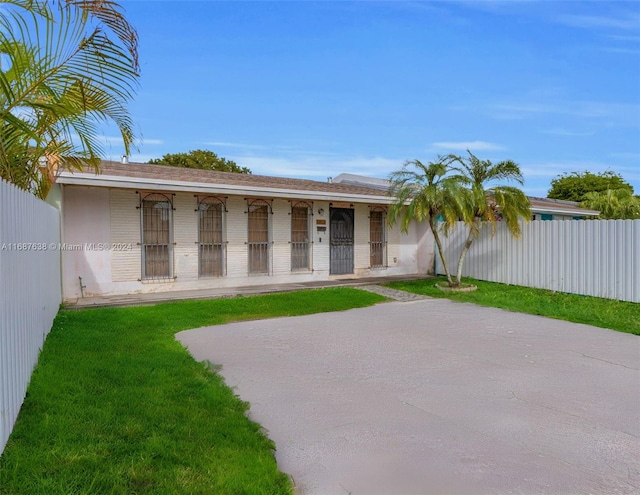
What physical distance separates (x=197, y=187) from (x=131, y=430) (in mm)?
7517

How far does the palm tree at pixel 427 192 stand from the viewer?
10.6m

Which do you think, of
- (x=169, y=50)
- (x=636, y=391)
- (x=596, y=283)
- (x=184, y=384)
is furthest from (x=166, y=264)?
(x=596, y=283)

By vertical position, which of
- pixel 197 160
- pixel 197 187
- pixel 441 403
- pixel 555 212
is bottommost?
pixel 441 403

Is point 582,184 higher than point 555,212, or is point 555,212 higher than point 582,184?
point 582,184

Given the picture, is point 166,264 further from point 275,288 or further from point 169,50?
point 169,50

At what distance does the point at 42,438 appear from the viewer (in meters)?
3.02

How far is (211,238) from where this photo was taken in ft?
36.2

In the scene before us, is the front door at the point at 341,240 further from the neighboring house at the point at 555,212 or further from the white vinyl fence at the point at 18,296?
the white vinyl fence at the point at 18,296

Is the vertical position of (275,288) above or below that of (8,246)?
below

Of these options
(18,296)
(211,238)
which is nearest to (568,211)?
(211,238)

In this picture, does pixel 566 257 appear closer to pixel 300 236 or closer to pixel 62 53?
pixel 300 236

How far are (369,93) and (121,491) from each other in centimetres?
1315

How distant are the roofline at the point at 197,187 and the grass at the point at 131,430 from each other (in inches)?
159

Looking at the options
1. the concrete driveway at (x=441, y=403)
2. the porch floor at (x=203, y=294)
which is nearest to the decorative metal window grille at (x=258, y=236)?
the porch floor at (x=203, y=294)
